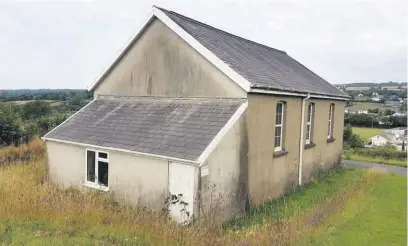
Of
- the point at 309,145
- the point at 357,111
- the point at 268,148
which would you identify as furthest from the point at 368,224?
the point at 357,111

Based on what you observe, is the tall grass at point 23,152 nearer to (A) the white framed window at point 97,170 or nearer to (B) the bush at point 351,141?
(A) the white framed window at point 97,170

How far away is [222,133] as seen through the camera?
10242mm

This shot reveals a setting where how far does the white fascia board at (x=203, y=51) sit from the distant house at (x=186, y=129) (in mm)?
36

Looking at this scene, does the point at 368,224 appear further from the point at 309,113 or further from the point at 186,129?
the point at 309,113

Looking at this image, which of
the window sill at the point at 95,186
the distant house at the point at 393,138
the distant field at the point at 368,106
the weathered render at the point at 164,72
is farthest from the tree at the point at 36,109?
the distant field at the point at 368,106

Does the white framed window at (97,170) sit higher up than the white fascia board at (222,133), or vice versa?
the white fascia board at (222,133)

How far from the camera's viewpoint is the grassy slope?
8.51 metres

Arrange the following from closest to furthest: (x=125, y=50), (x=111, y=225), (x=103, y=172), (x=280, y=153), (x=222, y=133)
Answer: (x=111, y=225) → (x=222, y=133) → (x=103, y=172) → (x=280, y=153) → (x=125, y=50)

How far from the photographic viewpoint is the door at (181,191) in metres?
9.50

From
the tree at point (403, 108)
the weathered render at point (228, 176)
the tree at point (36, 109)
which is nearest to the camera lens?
the weathered render at point (228, 176)

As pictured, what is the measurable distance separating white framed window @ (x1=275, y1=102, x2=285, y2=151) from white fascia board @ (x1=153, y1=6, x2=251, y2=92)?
3.24m

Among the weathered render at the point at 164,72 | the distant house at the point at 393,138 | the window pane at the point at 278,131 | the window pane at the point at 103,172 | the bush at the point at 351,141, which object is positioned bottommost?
the distant house at the point at 393,138

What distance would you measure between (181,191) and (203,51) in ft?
16.5

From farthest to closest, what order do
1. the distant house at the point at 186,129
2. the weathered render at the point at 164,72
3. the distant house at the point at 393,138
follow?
1. the distant house at the point at 393,138
2. the weathered render at the point at 164,72
3. the distant house at the point at 186,129
